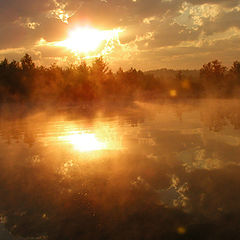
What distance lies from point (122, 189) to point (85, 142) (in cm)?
766

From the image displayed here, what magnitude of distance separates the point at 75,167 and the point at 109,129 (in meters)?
9.87

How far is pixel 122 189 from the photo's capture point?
8.66 metres

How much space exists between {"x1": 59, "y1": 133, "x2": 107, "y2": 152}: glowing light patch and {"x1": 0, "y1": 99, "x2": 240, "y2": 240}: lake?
0.05 meters

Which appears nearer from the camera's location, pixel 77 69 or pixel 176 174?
pixel 176 174

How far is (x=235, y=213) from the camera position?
22.6 ft

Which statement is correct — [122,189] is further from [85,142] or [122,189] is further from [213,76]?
[213,76]

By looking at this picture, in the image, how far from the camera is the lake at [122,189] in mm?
6430

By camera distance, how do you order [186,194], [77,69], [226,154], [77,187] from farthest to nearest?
[77,69] → [226,154] → [77,187] → [186,194]

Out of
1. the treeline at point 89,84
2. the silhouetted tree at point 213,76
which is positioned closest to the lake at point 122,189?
the treeline at point 89,84

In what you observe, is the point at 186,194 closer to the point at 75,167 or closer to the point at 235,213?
the point at 235,213

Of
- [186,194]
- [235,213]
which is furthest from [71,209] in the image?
[235,213]

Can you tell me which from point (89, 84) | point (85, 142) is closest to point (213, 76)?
point (89, 84)

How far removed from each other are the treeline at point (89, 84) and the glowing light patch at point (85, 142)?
31440mm

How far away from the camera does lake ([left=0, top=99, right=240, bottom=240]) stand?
6430mm
